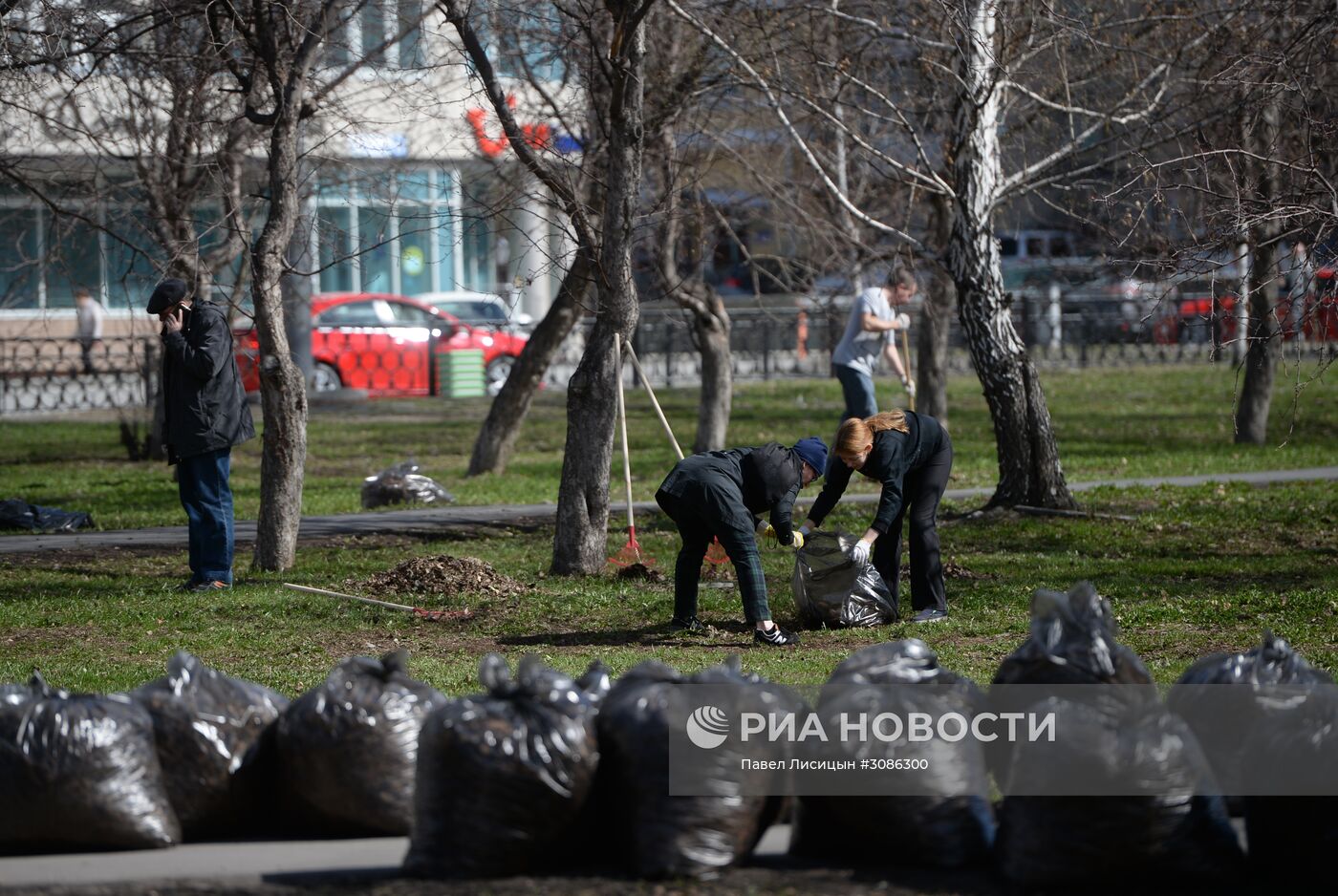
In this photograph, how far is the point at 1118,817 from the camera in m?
4.07

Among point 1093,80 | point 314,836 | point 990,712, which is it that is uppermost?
point 1093,80

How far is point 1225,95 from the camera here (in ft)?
37.8

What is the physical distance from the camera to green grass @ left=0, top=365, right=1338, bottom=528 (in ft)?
46.8

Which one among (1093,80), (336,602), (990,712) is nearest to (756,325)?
(1093,80)

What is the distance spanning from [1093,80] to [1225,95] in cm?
123

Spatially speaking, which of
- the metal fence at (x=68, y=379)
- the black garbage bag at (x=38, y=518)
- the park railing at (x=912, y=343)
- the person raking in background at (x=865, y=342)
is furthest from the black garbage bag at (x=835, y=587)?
the park railing at (x=912, y=343)

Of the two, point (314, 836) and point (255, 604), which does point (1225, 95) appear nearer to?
point (255, 604)

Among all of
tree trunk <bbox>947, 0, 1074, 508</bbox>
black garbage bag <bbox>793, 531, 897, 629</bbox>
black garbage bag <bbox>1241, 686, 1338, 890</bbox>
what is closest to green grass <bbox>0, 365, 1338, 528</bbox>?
tree trunk <bbox>947, 0, 1074, 508</bbox>

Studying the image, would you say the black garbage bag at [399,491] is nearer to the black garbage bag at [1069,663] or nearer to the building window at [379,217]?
the building window at [379,217]

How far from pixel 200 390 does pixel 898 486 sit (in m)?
4.19

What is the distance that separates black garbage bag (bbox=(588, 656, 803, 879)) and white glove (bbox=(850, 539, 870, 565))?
3.40 metres

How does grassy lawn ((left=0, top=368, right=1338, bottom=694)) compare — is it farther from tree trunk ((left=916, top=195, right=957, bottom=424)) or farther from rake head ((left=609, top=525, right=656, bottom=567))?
tree trunk ((left=916, top=195, right=957, bottom=424))

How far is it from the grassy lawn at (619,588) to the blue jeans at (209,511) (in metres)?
0.24

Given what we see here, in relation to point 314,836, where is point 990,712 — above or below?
above
